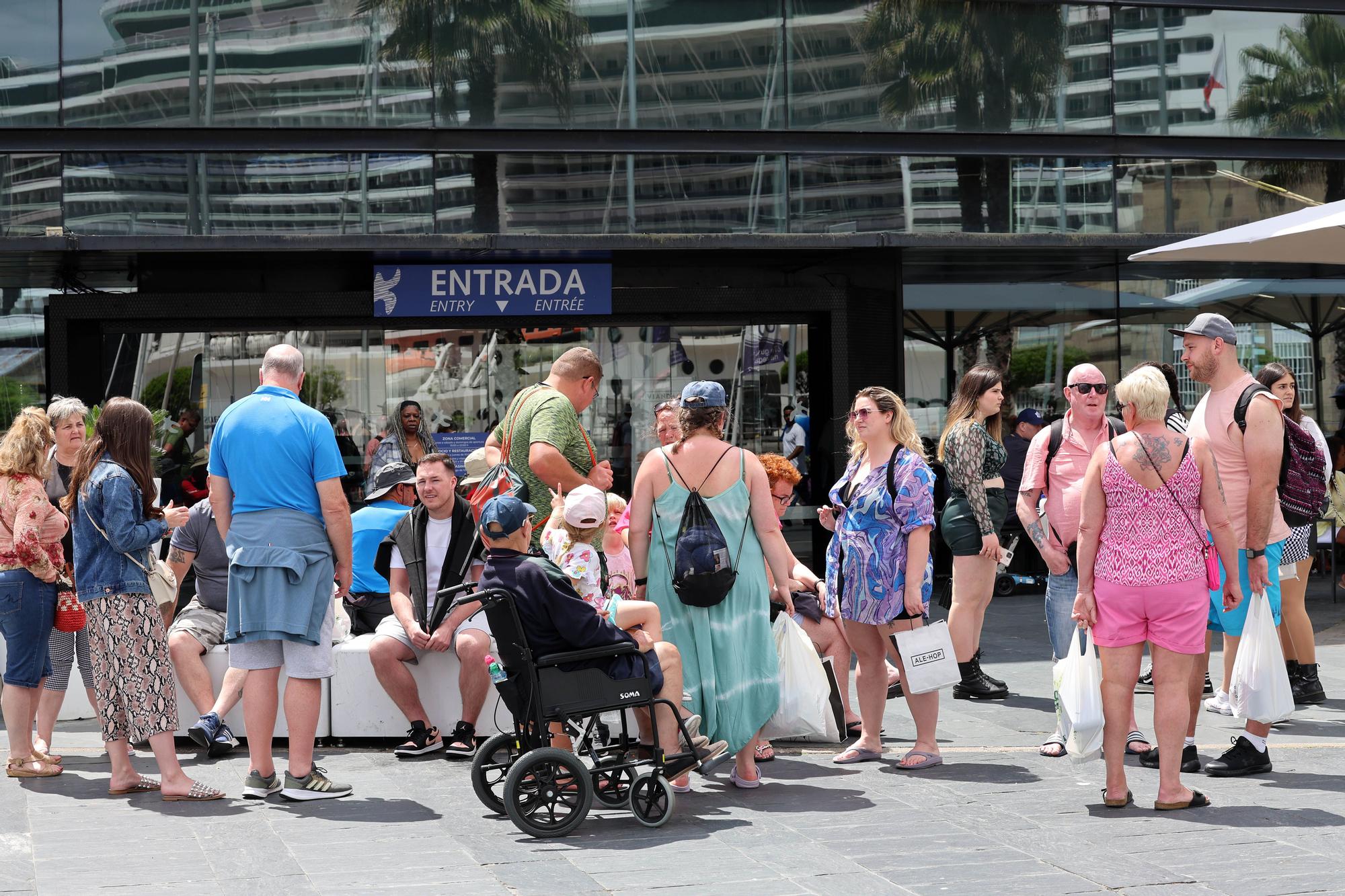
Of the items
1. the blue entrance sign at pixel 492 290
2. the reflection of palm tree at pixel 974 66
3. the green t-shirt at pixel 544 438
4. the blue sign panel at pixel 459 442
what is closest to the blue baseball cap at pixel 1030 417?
the reflection of palm tree at pixel 974 66

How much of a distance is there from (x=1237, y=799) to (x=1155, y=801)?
1.26 feet

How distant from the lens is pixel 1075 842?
5312 mm

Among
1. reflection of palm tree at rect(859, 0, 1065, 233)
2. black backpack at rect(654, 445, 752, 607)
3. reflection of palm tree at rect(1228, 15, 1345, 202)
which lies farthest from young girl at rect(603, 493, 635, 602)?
reflection of palm tree at rect(1228, 15, 1345, 202)

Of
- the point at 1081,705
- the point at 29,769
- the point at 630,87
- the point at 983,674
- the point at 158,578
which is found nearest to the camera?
the point at 1081,705

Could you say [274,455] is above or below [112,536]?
above

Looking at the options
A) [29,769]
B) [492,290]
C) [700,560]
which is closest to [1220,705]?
[700,560]

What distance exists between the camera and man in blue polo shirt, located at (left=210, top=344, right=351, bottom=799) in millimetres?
6168

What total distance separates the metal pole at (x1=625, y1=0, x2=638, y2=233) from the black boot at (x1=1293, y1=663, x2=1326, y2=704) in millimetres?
6941

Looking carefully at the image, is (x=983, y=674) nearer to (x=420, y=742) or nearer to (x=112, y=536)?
(x=420, y=742)

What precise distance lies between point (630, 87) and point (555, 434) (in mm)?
7061

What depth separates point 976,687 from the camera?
28.2 feet

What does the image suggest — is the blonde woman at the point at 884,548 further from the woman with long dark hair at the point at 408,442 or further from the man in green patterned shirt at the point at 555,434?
the woman with long dark hair at the point at 408,442

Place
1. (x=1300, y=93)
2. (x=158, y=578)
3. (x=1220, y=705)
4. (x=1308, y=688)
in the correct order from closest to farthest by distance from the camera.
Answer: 1. (x=158, y=578)
2. (x=1220, y=705)
3. (x=1308, y=688)
4. (x=1300, y=93)

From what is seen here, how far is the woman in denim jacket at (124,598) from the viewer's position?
6250 mm
